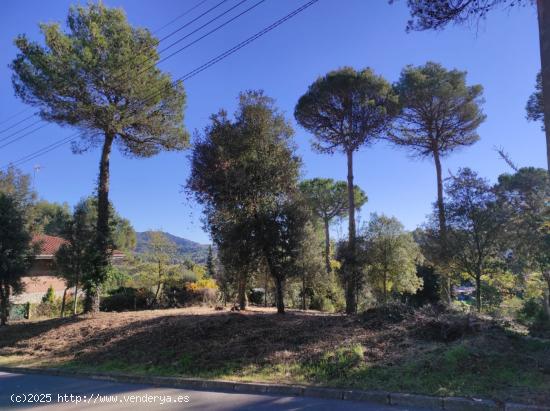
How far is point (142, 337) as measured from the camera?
1140cm

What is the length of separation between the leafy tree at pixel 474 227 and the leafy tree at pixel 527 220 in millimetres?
379

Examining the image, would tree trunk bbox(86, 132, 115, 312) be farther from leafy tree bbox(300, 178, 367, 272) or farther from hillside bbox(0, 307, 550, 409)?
leafy tree bbox(300, 178, 367, 272)

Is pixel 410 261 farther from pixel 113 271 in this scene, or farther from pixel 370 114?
pixel 113 271

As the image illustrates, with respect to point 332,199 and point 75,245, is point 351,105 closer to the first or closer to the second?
point 75,245

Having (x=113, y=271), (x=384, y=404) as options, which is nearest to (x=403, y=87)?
(x=113, y=271)

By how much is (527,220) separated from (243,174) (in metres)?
7.89

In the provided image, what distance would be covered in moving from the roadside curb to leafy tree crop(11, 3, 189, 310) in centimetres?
851

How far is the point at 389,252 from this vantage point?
21594 mm

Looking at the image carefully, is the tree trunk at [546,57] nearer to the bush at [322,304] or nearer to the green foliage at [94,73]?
the green foliage at [94,73]

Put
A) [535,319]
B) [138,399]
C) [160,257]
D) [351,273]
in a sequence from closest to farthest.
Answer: [138,399], [535,319], [351,273], [160,257]

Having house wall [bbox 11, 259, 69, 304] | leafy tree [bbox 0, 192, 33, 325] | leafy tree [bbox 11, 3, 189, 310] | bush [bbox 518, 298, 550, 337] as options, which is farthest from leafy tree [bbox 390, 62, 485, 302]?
house wall [bbox 11, 259, 69, 304]

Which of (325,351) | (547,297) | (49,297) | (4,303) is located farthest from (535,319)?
(49,297)

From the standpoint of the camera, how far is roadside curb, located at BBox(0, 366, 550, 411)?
5.48 metres

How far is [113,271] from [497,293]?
15573mm
